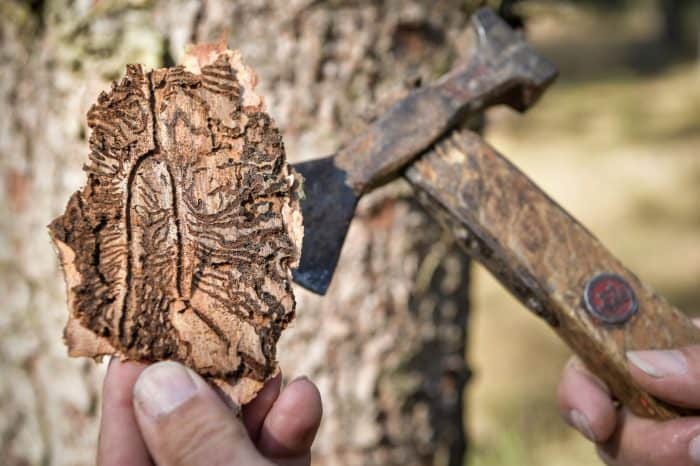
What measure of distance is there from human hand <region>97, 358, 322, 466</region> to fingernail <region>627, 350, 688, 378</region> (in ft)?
1.87

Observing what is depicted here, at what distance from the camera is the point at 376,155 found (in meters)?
1.37

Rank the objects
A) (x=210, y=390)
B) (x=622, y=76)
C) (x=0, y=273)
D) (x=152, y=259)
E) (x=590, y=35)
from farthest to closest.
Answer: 1. (x=590, y=35)
2. (x=622, y=76)
3. (x=0, y=273)
4. (x=152, y=259)
5. (x=210, y=390)

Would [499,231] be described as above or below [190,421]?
below

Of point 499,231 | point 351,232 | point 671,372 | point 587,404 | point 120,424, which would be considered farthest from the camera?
point 351,232

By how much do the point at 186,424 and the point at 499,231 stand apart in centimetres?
68

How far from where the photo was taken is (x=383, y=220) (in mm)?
1970

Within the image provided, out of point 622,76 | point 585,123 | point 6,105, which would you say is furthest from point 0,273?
point 622,76

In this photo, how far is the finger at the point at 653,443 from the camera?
1.29 m

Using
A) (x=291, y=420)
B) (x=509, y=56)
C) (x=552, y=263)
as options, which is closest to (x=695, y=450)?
(x=552, y=263)

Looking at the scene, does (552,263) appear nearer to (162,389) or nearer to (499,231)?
(499,231)

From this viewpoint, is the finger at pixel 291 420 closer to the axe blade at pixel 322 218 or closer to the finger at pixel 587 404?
the axe blade at pixel 322 218

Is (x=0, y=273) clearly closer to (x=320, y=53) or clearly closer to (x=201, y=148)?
(x=320, y=53)

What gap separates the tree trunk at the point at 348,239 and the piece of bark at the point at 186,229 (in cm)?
60

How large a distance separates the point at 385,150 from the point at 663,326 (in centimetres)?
60
